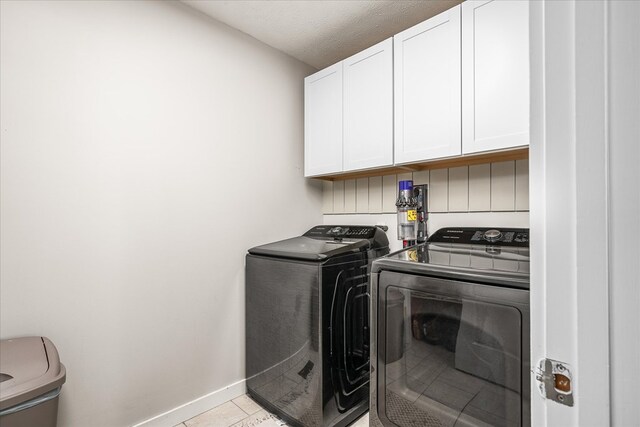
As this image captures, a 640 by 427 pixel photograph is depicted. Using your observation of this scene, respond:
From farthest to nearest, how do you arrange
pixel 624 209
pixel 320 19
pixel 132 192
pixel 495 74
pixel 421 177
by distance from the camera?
pixel 421 177 < pixel 320 19 < pixel 132 192 < pixel 495 74 < pixel 624 209

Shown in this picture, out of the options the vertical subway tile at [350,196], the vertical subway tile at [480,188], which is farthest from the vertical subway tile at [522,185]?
the vertical subway tile at [350,196]

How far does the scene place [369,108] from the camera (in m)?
2.04

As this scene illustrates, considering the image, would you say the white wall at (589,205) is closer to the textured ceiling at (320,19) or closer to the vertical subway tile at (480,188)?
the vertical subway tile at (480,188)

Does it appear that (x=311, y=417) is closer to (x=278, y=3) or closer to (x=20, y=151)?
(x=20, y=151)

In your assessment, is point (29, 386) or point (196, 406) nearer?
point (29, 386)

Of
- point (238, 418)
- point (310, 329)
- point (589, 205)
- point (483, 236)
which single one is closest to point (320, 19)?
point (483, 236)

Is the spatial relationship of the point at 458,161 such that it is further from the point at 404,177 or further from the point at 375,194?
the point at 375,194

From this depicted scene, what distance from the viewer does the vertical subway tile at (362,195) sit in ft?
8.07

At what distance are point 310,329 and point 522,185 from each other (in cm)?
139

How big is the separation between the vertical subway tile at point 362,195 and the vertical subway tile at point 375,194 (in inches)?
1.4

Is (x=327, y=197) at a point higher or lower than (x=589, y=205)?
higher

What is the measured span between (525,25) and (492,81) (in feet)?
0.81

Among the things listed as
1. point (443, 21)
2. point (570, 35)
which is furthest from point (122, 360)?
point (443, 21)

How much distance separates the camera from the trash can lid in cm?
99
